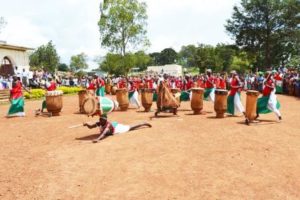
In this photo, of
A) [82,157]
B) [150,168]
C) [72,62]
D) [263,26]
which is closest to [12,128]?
[82,157]

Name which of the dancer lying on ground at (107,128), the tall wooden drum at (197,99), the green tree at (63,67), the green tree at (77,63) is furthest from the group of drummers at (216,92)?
the green tree at (63,67)

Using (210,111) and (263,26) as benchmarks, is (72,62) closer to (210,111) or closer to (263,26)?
(263,26)

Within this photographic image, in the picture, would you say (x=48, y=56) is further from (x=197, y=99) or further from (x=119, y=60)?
(x=197, y=99)

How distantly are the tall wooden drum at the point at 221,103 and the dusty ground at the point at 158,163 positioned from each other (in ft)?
6.47

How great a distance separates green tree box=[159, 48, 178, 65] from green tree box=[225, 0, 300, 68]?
265ft

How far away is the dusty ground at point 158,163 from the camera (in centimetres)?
682

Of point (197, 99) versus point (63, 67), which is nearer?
Answer: point (197, 99)

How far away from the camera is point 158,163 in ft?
27.1

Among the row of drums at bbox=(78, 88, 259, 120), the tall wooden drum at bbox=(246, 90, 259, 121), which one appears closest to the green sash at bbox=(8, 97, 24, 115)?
the row of drums at bbox=(78, 88, 259, 120)

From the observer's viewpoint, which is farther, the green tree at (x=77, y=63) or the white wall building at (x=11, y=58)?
the green tree at (x=77, y=63)

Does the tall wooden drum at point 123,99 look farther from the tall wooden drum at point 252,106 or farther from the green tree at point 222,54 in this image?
the green tree at point 222,54

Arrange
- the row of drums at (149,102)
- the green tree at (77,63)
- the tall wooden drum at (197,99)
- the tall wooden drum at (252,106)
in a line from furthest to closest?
the green tree at (77,63) → the tall wooden drum at (197,99) → the tall wooden drum at (252,106) → the row of drums at (149,102)

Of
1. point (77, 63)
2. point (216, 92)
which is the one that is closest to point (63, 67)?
point (77, 63)

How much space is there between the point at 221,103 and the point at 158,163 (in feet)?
22.9
